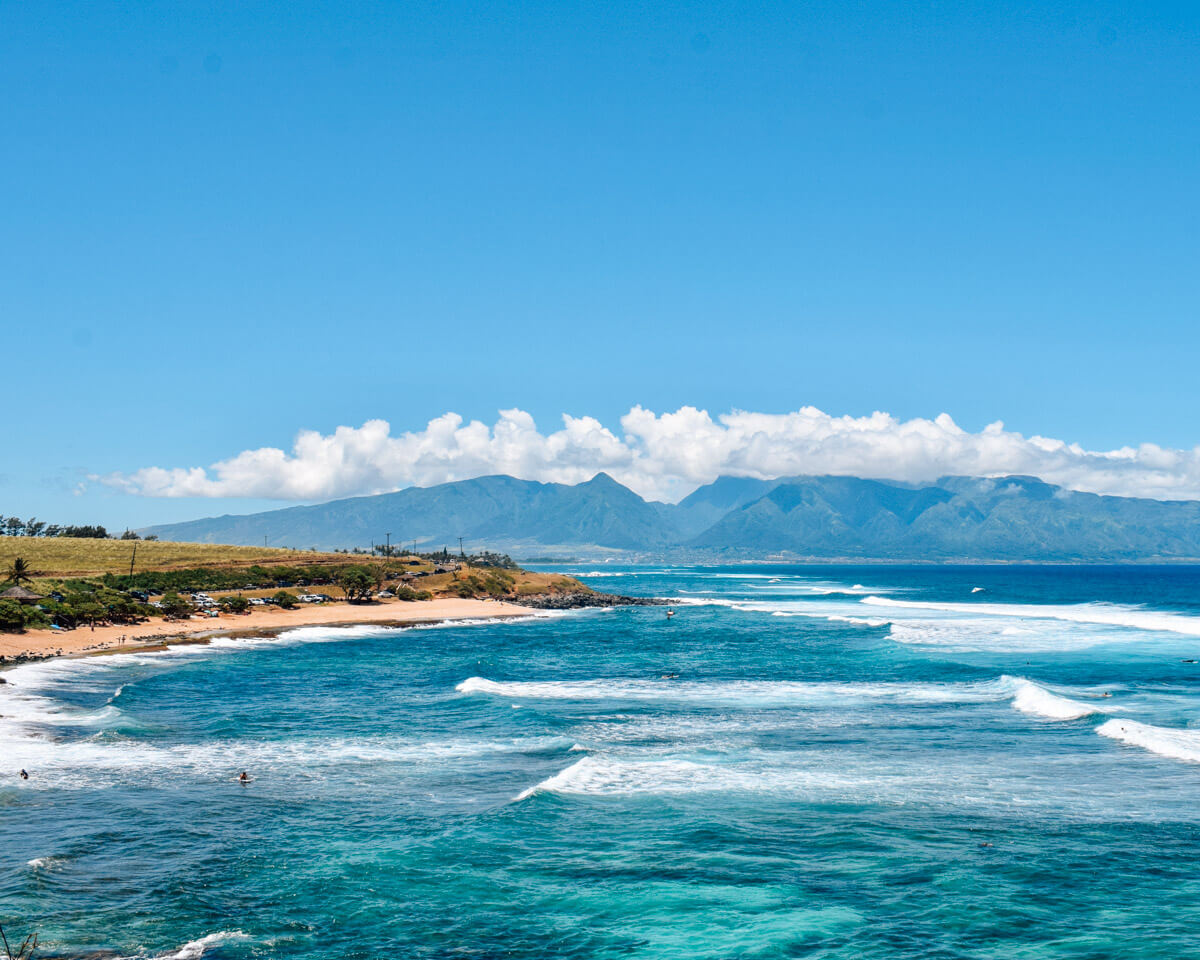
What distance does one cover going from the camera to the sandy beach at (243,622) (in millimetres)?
66000

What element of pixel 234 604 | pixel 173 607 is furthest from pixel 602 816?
pixel 234 604

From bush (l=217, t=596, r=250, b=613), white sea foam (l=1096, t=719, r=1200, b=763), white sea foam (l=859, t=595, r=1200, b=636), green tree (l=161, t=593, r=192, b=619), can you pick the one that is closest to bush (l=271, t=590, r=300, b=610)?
bush (l=217, t=596, r=250, b=613)

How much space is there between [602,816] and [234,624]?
74.5 metres

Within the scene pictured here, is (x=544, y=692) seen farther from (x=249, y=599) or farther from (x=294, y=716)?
(x=249, y=599)

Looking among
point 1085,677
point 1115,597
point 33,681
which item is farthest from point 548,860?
point 1115,597

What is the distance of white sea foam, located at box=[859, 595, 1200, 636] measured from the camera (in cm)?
9701

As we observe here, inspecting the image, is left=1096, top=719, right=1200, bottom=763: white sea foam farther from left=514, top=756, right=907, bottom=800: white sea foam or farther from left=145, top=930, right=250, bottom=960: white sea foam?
left=145, top=930, right=250, bottom=960: white sea foam

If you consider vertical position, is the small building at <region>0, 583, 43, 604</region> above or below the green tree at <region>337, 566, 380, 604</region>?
above

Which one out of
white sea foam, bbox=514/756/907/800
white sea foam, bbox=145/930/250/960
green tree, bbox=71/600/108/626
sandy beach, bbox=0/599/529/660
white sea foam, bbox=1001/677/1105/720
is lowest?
sandy beach, bbox=0/599/529/660

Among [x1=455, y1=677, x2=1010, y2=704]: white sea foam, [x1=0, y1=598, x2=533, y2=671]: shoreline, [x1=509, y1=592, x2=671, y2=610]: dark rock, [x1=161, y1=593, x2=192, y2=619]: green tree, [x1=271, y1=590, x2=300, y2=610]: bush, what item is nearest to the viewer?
[x1=455, y1=677, x2=1010, y2=704]: white sea foam

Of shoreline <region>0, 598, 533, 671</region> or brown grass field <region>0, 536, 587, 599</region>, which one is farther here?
brown grass field <region>0, 536, 587, 599</region>

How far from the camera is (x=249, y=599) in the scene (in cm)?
10619

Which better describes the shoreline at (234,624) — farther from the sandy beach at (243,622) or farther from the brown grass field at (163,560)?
the brown grass field at (163,560)

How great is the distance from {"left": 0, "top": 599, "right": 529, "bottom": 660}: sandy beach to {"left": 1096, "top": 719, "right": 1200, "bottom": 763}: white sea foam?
63.5 m
